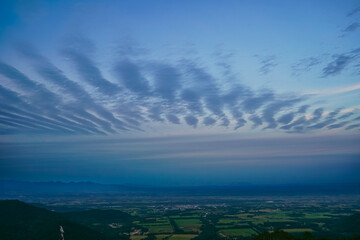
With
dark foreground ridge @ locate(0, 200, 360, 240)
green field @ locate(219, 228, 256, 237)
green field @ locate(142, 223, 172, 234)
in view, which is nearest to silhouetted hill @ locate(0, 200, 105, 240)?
dark foreground ridge @ locate(0, 200, 360, 240)

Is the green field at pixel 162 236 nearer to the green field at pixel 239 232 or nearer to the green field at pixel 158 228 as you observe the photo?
the green field at pixel 158 228

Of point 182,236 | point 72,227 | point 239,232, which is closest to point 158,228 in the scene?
point 182,236

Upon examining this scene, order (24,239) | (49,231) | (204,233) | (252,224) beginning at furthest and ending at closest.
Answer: (252,224)
(204,233)
(49,231)
(24,239)

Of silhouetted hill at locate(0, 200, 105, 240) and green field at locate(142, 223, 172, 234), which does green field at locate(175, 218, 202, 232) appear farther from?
silhouetted hill at locate(0, 200, 105, 240)

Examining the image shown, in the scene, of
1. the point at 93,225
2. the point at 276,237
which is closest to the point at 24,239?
the point at 93,225

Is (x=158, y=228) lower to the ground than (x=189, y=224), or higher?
lower

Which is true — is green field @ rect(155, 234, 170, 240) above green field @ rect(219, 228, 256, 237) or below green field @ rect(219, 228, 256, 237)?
below

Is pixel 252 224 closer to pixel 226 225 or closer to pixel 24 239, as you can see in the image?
pixel 226 225

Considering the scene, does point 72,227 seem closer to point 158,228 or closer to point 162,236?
point 162,236
